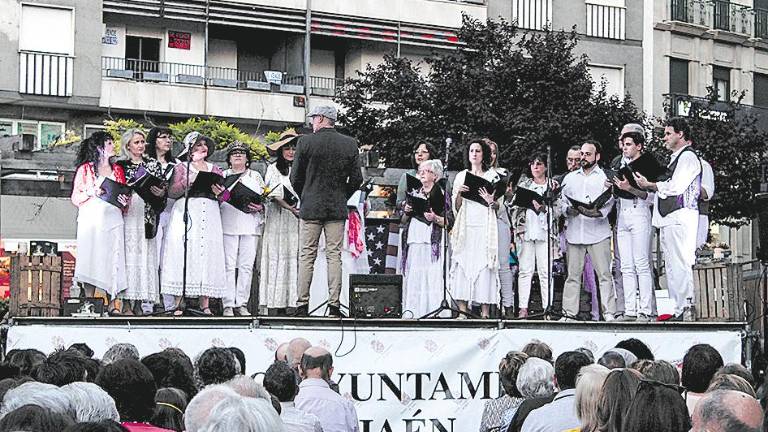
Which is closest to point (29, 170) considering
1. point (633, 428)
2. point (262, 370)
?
point (262, 370)

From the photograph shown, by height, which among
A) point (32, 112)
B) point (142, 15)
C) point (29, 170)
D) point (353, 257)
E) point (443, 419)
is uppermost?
point (142, 15)

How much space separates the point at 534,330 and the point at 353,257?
241cm

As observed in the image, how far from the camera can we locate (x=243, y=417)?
4.41 metres

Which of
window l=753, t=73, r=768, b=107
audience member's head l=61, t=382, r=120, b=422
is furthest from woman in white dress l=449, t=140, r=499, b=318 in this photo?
window l=753, t=73, r=768, b=107

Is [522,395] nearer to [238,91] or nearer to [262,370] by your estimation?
[262,370]

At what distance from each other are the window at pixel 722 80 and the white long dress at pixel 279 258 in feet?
88.7

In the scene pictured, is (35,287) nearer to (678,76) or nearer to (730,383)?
(730,383)

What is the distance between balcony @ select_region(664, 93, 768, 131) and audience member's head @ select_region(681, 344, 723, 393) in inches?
890

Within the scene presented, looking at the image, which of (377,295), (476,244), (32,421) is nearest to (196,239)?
(377,295)

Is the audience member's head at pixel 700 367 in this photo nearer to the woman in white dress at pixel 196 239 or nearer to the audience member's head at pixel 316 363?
the audience member's head at pixel 316 363

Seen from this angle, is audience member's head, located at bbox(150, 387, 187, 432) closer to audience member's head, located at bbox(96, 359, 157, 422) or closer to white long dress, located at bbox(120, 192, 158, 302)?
audience member's head, located at bbox(96, 359, 157, 422)

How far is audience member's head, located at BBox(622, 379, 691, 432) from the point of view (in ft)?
16.5

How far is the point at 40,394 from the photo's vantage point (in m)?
5.49

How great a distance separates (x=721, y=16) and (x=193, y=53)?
14.9 metres
